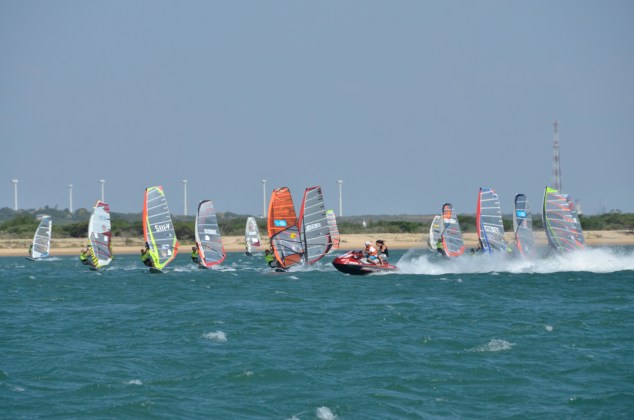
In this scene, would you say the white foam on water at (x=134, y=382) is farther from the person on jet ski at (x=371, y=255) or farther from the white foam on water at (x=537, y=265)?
the white foam on water at (x=537, y=265)

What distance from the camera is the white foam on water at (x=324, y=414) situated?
1342cm

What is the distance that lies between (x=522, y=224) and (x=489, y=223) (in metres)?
1.79

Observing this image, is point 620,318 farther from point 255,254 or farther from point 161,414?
point 255,254

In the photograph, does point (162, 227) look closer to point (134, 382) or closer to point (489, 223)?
point (489, 223)

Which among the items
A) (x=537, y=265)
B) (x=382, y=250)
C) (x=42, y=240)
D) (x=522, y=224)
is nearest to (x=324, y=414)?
(x=382, y=250)

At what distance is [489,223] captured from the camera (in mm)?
42812

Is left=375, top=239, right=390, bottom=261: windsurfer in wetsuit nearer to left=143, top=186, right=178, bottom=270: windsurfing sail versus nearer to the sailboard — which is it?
left=143, top=186, right=178, bottom=270: windsurfing sail

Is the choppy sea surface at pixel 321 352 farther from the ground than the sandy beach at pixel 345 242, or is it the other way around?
the choppy sea surface at pixel 321 352

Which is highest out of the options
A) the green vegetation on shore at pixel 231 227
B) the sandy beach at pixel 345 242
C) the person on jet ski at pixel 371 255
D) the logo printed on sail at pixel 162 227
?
the logo printed on sail at pixel 162 227

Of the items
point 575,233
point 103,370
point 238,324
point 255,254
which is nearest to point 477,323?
point 238,324

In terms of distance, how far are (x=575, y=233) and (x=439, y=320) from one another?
20.5m

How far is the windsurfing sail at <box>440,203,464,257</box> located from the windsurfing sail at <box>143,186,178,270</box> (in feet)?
51.5

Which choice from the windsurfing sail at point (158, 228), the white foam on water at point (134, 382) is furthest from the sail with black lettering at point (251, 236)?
the white foam on water at point (134, 382)

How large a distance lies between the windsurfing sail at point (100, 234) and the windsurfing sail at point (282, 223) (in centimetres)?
915
